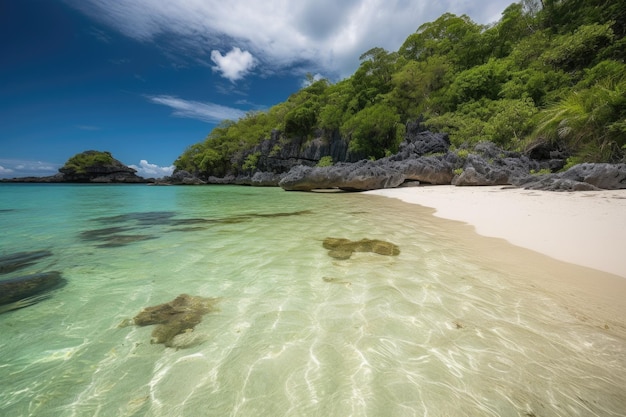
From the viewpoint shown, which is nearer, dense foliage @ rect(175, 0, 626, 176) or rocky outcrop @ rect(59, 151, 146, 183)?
dense foliage @ rect(175, 0, 626, 176)

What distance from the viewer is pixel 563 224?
4895 millimetres

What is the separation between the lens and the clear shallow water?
149 centimetres

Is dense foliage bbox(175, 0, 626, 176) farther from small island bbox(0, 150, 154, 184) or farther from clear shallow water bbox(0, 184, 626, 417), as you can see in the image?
small island bbox(0, 150, 154, 184)

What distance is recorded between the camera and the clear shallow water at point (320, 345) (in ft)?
4.89

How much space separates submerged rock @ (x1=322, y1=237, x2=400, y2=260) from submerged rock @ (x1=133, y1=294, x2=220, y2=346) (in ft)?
7.18

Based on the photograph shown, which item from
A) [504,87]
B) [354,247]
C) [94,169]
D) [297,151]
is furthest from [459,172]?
[94,169]

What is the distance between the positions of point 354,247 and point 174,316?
3091 millimetres

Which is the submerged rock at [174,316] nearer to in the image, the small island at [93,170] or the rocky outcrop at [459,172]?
the rocky outcrop at [459,172]

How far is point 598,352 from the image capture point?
1835 mm

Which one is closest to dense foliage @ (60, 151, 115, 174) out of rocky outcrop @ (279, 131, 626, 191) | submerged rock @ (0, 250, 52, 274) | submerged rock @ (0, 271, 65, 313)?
rocky outcrop @ (279, 131, 626, 191)

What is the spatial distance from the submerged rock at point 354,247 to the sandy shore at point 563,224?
2.31 metres

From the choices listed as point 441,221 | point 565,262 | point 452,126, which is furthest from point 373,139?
point 565,262

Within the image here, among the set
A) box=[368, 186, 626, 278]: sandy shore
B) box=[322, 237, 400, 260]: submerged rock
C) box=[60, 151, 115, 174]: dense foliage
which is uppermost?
box=[60, 151, 115, 174]: dense foliage

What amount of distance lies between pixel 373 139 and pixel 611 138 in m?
20.8
